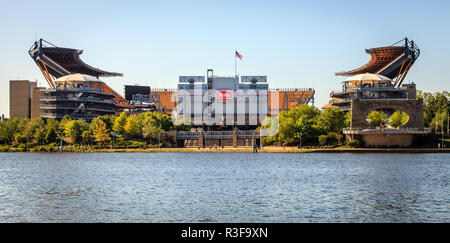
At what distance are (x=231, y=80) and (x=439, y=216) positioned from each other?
162 m

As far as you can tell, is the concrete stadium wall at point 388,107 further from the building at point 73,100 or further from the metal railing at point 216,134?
the building at point 73,100

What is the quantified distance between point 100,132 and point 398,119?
263ft

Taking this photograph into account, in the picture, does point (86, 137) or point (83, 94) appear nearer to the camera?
point (86, 137)

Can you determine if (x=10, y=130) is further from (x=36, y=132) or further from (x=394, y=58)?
(x=394, y=58)

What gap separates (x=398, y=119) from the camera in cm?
12175

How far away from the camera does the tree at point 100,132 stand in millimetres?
141000

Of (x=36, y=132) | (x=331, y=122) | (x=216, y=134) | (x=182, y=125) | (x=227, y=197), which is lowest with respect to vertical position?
(x=227, y=197)

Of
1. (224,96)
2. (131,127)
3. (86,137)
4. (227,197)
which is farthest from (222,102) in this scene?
(227,197)

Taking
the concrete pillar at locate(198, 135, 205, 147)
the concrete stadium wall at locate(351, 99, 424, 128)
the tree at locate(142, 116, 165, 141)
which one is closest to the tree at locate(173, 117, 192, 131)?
the concrete pillar at locate(198, 135, 205, 147)

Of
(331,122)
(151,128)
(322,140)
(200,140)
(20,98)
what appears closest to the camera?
(322,140)

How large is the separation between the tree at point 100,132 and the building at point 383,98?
67030 millimetres
